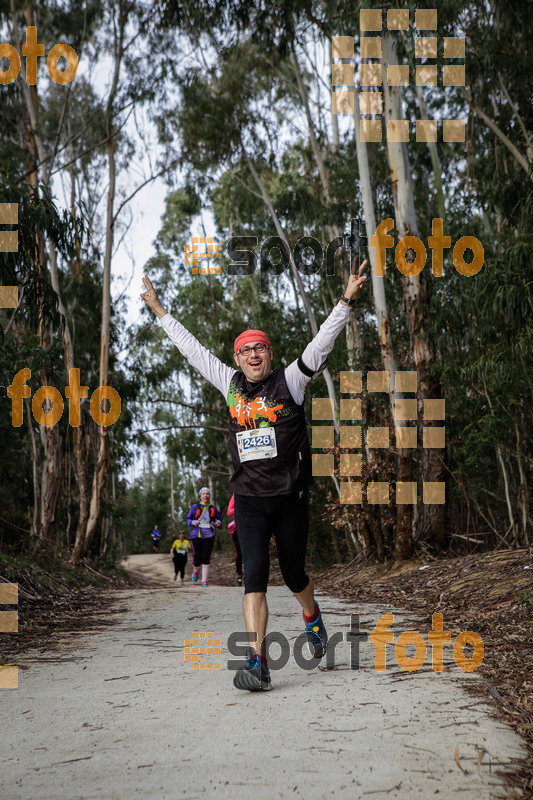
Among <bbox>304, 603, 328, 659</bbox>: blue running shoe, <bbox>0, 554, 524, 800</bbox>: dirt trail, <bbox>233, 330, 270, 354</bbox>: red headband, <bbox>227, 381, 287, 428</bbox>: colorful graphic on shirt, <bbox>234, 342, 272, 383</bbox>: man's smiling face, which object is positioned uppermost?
<bbox>233, 330, 270, 354</bbox>: red headband

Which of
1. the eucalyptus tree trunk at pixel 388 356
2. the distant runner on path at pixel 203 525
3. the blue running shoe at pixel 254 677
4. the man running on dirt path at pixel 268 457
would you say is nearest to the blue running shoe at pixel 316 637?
the man running on dirt path at pixel 268 457

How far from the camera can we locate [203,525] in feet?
37.2

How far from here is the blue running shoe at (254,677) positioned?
11.2 ft

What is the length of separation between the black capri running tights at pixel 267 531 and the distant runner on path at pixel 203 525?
733cm

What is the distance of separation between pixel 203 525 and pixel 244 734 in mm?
8602

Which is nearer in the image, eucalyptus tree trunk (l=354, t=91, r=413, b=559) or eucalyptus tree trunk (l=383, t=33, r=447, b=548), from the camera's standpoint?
eucalyptus tree trunk (l=354, t=91, r=413, b=559)

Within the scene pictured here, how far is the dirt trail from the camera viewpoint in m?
2.31

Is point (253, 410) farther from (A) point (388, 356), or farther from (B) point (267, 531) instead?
(A) point (388, 356)

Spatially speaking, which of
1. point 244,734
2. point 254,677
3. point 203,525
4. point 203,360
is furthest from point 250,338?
point 203,525

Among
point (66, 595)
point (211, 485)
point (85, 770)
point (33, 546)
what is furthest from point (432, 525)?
point (211, 485)

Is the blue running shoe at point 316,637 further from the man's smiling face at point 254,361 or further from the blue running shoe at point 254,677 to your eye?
the man's smiling face at point 254,361

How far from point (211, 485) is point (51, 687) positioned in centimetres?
2905

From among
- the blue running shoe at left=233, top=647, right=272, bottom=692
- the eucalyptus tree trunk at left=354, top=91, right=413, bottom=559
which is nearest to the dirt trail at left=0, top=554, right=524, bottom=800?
the blue running shoe at left=233, top=647, right=272, bottom=692

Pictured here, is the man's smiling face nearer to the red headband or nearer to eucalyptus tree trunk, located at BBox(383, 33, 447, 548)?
the red headband
